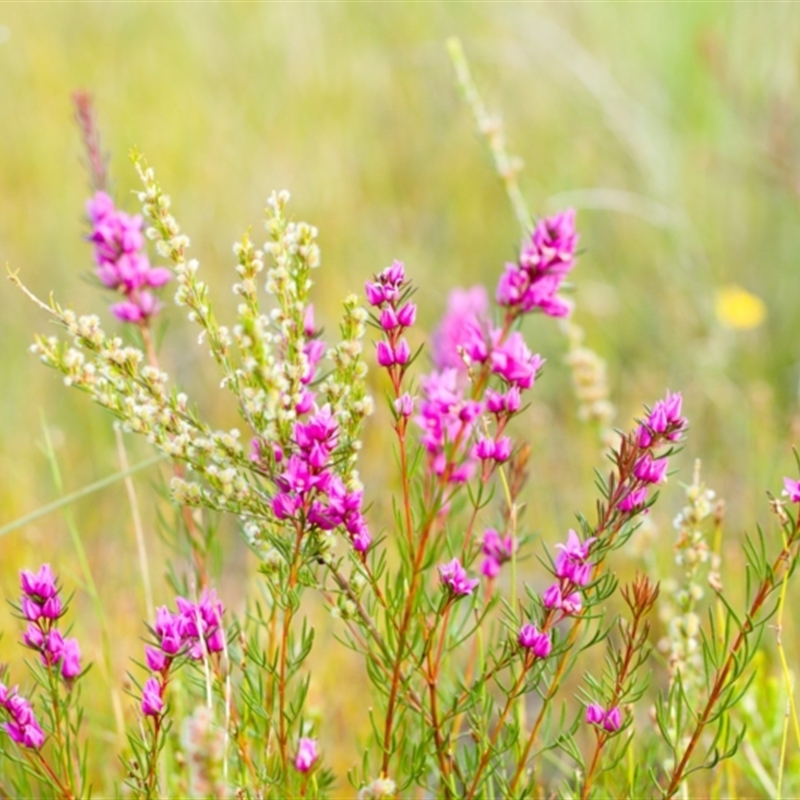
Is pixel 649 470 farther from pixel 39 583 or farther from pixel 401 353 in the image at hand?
pixel 39 583

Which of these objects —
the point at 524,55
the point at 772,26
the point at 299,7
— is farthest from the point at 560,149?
the point at 299,7

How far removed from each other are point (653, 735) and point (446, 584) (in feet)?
2.14

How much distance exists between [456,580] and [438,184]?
13.1ft

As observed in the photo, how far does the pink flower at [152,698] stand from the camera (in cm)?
121

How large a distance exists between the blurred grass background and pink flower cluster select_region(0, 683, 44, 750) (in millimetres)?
1194

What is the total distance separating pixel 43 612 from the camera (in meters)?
1.24

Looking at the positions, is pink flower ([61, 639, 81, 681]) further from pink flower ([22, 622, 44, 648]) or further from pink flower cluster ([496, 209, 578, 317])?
pink flower cluster ([496, 209, 578, 317])

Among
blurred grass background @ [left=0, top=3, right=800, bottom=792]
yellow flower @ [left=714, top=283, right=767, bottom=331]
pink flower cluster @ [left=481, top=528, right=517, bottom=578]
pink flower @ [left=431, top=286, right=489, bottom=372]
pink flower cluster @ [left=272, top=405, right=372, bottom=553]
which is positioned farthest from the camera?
yellow flower @ [left=714, top=283, right=767, bottom=331]

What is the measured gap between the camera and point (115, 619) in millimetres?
2717

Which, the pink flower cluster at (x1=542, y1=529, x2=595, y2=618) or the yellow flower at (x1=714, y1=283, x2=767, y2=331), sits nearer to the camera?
the pink flower cluster at (x1=542, y1=529, x2=595, y2=618)

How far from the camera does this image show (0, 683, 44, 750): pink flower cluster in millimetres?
1247

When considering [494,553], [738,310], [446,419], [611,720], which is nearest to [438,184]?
[738,310]

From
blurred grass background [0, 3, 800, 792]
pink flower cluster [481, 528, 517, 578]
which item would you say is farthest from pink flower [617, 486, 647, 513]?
blurred grass background [0, 3, 800, 792]

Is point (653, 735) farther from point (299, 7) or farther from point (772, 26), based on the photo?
point (299, 7)
